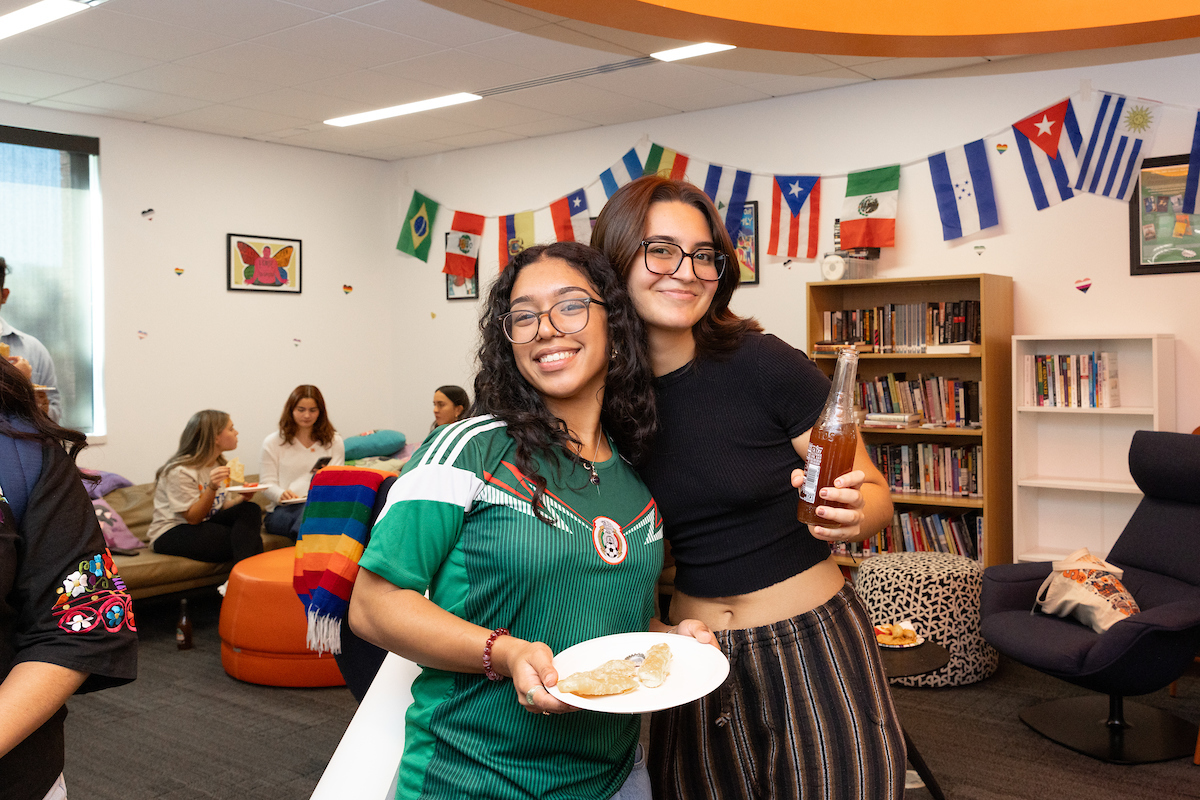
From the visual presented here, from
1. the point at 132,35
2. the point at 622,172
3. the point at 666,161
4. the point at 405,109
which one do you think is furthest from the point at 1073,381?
the point at 132,35

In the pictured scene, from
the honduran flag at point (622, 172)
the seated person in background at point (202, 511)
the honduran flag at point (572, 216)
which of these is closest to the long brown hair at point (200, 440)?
the seated person in background at point (202, 511)

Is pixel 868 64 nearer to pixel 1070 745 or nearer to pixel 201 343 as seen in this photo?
pixel 1070 745

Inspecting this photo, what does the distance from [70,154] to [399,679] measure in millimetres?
5823

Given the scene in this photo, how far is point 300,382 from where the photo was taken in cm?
716

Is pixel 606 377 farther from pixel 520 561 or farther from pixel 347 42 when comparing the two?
pixel 347 42

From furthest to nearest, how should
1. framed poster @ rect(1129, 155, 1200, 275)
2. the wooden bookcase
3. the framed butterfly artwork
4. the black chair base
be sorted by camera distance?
the framed butterfly artwork, the wooden bookcase, framed poster @ rect(1129, 155, 1200, 275), the black chair base

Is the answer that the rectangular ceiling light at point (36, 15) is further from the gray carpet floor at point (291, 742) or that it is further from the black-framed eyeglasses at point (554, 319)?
the black-framed eyeglasses at point (554, 319)

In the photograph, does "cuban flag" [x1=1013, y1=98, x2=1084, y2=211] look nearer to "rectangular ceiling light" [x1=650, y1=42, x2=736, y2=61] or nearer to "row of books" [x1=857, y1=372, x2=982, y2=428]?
"row of books" [x1=857, y1=372, x2=982, y2=428]

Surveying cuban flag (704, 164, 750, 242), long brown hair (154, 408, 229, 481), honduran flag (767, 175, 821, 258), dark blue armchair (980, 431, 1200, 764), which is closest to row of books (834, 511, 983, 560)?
dark blue armchair (980, 431, 1200, 764)

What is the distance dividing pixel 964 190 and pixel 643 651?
454cm

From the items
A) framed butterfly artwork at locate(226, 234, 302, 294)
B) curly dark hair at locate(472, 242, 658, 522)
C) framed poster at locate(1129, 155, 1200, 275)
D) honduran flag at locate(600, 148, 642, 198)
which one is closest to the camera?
curly dark hair at locate(472, 242, 658, 522)

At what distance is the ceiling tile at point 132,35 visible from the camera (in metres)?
4.22

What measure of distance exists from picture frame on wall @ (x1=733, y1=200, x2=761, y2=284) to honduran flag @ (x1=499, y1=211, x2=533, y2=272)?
1.66 m

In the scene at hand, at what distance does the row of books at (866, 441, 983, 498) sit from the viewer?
493 centimetres
